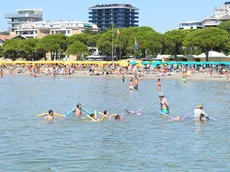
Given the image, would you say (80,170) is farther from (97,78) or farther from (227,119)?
(97,78)

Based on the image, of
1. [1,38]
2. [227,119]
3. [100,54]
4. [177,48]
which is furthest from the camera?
[1,38]

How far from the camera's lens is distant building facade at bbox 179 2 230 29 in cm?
14130

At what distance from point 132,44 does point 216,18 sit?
59.0 meters

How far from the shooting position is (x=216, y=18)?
144 meters

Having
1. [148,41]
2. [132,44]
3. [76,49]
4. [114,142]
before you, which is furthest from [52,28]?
[114,142]

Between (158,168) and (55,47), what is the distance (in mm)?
94010

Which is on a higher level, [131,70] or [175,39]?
[175,39]

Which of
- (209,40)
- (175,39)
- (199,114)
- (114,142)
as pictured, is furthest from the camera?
(175,39)

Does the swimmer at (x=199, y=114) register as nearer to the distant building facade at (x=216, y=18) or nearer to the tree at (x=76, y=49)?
Result: the tree at (x=76, y=49)

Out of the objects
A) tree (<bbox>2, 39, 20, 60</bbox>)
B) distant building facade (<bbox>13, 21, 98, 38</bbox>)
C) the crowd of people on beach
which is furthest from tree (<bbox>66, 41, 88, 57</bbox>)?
distant building facade (<bbox>13, 21, 98, 38</bbox>)

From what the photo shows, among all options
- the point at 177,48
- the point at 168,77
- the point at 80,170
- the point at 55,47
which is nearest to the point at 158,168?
the point at 80,170

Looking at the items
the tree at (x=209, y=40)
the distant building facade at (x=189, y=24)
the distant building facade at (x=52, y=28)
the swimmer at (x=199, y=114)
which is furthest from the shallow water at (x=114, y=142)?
the distant building facade at (x=189, y=24)

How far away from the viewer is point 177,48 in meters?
95.1

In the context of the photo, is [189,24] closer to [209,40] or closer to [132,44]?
[132,44]
